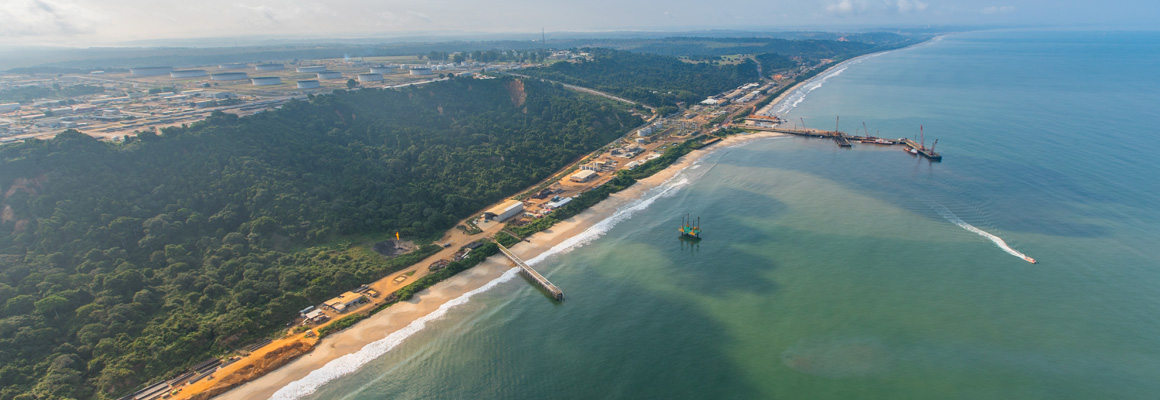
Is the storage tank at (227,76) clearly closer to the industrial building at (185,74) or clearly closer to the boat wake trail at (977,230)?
the industrial building at (185,74)

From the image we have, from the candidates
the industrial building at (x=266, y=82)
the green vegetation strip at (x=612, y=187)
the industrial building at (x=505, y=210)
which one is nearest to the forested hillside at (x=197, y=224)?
the industrial building at (x=505, y=210)

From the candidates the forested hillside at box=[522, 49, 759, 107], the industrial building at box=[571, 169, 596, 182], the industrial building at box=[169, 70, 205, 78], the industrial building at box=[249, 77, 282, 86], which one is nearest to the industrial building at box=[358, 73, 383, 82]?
the industrial building at box=[249, 77, 282, 86]

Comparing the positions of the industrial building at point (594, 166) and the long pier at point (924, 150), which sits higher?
the long pier at point (924, 150)

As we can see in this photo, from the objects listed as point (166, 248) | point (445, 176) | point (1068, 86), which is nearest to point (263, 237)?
point (166, 248)

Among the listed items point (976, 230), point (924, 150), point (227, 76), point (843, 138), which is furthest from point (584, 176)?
point (227, 76)

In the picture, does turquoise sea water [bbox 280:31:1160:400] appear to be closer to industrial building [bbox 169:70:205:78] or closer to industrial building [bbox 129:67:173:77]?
industrial building [bbox 169:70:205:78]
